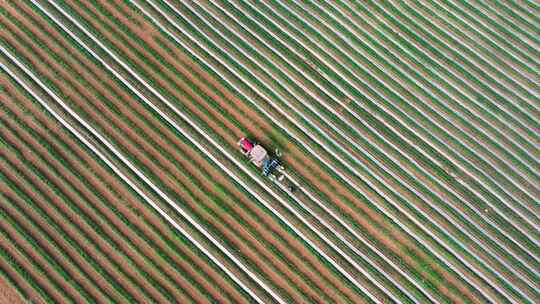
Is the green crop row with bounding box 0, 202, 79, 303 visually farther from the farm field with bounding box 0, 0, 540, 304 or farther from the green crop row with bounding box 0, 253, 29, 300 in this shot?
the green crop row with bounding box 0, 253, 29, 300

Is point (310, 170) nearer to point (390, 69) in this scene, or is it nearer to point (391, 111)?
point (391, 111)

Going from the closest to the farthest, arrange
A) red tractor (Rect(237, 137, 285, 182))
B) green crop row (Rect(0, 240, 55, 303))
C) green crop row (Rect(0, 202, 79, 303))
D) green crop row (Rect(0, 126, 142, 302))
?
green crop row (Rect(0, 240, 55, 303)) → green crop row (Rect(0, 202, 79, 303)) → green crop row (Rect(0, 126, 142, 302)) → red tractor (Rect(237, 137, 285, 182))

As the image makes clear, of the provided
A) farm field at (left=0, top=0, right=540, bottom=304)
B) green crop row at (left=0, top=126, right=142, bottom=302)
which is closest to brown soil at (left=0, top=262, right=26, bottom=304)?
farm field at (left=0, top=0, right=540, bottom=304)

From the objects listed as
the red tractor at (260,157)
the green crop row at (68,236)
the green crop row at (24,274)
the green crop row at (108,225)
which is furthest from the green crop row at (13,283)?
the red tractor at (260,157)

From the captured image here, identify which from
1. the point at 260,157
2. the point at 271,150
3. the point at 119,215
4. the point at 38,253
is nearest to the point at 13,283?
the point at 38,253

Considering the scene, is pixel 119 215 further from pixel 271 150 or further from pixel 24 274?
pixel 271 150

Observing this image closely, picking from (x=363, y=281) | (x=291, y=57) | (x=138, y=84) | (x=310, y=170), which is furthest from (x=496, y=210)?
(x=138, y=84)

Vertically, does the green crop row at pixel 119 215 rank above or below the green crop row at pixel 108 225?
above

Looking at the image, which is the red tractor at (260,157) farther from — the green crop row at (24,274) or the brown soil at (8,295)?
the brown soil at (8,295)
